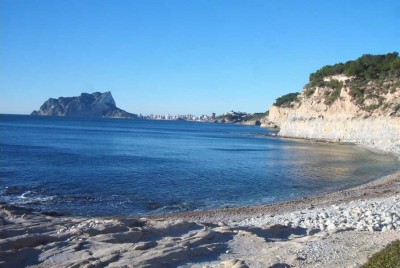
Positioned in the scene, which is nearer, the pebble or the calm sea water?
the pebble

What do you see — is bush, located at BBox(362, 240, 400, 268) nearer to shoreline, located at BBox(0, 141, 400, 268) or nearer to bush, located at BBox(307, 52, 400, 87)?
shoreline, located at BBox(0, 141, 400, 268)

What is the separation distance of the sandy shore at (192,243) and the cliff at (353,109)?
1952 inches

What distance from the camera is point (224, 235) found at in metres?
13.6

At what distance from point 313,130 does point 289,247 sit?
8866 cm

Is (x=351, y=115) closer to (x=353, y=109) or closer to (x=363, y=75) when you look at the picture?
(x=353, y=109)

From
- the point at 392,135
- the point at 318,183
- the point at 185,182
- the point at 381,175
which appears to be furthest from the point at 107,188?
the point at 392,135

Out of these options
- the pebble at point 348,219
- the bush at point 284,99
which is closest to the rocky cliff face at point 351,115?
the pebble at point 348,219

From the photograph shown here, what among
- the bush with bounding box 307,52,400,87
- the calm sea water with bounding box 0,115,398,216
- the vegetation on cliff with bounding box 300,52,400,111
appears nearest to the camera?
the calm sea water with bounding box 0,115,398,216

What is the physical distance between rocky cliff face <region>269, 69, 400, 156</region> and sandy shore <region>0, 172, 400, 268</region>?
48.4 m

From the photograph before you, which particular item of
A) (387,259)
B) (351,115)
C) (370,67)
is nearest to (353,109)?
(351,115)

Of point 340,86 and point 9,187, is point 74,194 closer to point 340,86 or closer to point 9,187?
point 9,187

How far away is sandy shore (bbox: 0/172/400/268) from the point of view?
35.7ft

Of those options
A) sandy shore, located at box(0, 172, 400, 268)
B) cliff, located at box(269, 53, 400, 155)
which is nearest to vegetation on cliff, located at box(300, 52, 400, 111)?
cliff, located at box(269, 53, 400, 155)

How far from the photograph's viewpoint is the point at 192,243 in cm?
1237
